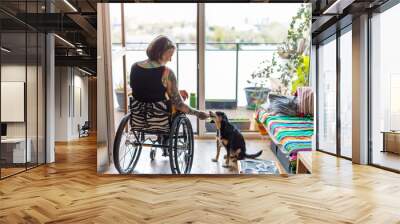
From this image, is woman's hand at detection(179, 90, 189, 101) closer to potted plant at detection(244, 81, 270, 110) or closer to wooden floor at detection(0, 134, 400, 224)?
potted plant at detection(244, 81, 270, 110)

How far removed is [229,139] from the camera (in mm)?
5168

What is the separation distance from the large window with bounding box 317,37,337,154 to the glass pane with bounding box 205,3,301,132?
11.8 feet

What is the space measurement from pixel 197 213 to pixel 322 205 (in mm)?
1229

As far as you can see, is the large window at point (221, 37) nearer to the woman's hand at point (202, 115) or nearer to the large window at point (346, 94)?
the woman's hand at point (202, 115)

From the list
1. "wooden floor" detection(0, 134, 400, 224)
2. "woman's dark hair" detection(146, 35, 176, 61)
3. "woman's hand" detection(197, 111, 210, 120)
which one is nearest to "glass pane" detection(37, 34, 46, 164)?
"wooden floor" detection(0, 134, 400, 224)

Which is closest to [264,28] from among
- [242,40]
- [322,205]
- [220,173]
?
[242,40]

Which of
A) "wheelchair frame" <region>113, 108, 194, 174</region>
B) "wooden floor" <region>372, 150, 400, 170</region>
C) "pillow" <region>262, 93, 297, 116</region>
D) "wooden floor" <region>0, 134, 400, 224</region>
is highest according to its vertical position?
"pillow" <region>262, 93, 297, 116</region>

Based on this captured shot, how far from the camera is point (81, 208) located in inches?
141

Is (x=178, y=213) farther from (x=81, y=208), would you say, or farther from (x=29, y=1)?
(x=29, y=1)

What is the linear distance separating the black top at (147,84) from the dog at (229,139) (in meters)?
0.78

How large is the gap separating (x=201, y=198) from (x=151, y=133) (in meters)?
1.41

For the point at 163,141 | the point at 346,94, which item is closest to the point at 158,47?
the point at 163,141

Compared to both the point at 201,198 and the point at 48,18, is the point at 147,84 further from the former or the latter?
the point at 48,18

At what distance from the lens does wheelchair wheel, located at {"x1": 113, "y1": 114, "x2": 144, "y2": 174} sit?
16.6ft
